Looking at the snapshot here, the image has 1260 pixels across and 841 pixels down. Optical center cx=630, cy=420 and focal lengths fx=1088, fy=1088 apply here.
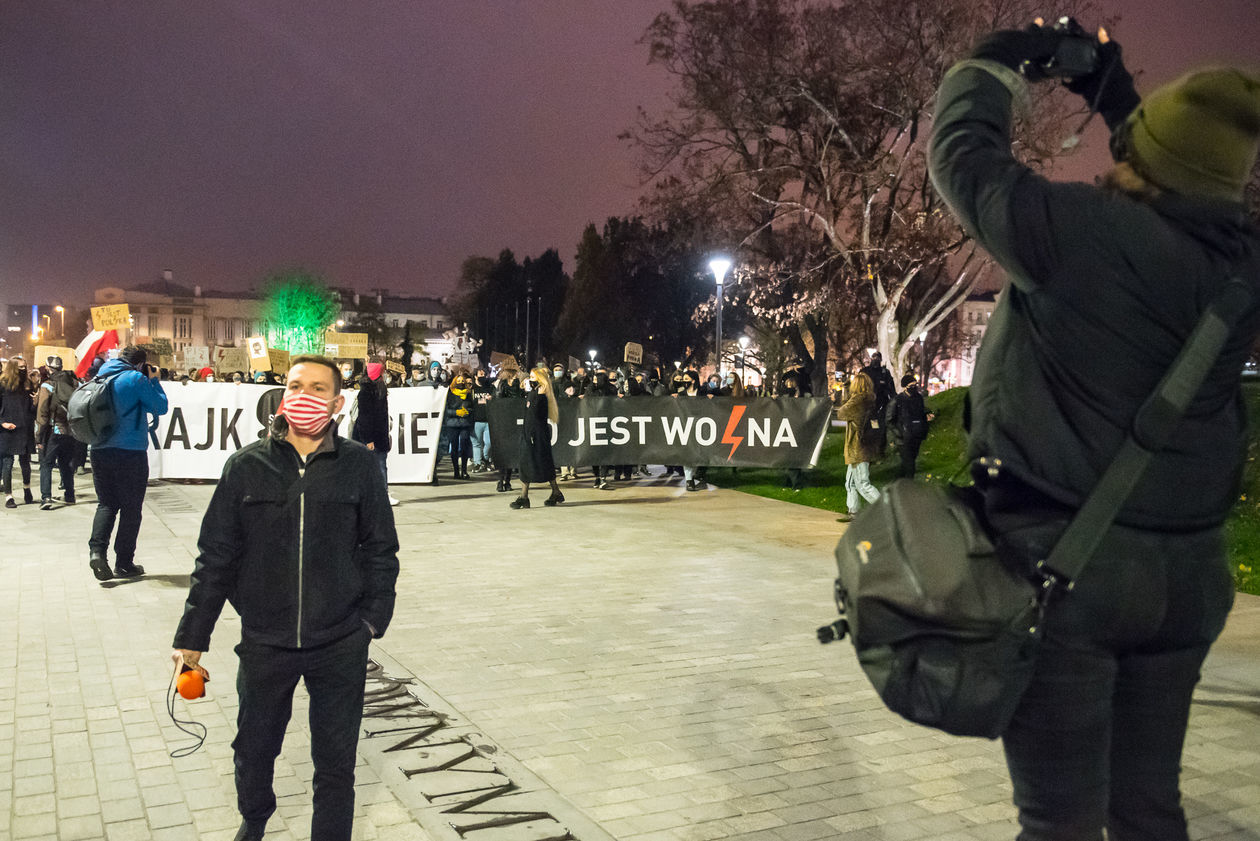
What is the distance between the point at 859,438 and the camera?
44.1 ft

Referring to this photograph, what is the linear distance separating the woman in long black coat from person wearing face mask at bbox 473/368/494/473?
14.4 feet

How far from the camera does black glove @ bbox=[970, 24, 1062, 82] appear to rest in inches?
86.2

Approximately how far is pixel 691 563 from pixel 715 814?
20.0ft

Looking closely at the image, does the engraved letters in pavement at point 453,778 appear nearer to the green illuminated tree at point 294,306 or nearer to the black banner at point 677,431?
the black banner at point 677,431

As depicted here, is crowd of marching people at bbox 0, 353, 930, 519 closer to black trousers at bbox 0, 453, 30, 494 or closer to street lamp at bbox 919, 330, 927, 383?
black trousers at bbox 0, 453, 30, 494

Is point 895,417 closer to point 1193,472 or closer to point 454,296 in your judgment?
point 1193,472

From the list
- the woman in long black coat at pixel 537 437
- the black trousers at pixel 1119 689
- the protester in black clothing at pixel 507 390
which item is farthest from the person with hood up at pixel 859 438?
→ the black trousers at pixel 1119 689

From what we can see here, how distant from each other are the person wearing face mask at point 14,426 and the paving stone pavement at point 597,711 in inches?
210

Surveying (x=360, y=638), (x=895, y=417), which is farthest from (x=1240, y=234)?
(x=895, y=417)

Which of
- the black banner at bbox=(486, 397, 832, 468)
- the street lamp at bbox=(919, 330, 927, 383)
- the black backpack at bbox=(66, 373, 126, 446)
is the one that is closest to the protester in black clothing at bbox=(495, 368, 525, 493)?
the black banner at bbox=(486, 397, 832, 468)

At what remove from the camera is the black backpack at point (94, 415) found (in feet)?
28.8

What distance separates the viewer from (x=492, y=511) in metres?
14.5

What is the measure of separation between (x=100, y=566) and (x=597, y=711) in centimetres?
548

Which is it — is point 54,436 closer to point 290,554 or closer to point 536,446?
point 536,446
